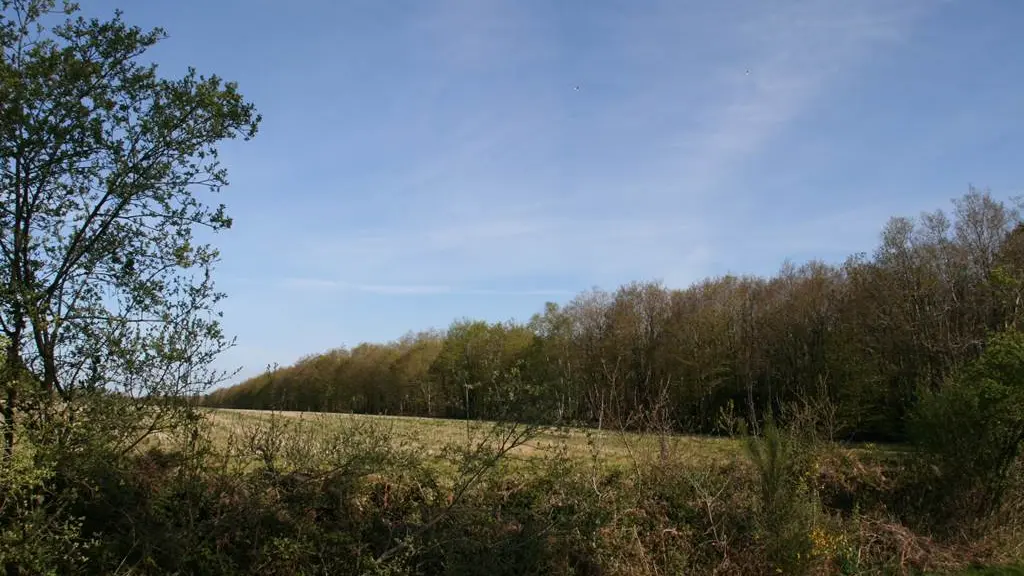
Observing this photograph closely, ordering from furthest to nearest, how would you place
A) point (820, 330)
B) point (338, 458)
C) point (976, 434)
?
point (820, 330) → point (976, 434) → point (338, 458)

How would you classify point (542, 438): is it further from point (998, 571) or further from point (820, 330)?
point (820, 330)

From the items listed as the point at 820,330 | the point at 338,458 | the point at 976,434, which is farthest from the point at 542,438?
the point at 820,330

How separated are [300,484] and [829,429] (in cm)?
1088

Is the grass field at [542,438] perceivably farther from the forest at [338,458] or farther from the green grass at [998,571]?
the green grass at [998,571]

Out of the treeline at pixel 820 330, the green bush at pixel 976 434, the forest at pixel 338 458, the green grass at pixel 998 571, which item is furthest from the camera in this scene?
the treeline at pixel 820 330

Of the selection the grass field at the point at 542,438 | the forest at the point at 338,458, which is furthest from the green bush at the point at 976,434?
the grass field at the point at 542,438

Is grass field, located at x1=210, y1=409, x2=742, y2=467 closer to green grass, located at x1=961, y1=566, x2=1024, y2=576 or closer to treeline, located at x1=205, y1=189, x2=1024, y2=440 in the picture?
green grass, located at x1=961, y1=566, x2=1024, y2=576

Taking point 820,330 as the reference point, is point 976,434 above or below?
below

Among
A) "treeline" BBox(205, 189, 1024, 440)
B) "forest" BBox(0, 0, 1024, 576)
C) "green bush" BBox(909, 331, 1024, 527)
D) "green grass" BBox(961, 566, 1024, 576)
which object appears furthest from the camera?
"treeline" BBox(205, 189, 1024, 440)

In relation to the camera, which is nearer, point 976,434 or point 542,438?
point 542,438

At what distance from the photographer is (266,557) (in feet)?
32.3

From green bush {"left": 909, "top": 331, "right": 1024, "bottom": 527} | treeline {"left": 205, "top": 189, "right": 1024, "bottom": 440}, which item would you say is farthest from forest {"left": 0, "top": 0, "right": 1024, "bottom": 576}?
treeline {"left": 205, "top": 189, "right": 1024, "bottom": 440}

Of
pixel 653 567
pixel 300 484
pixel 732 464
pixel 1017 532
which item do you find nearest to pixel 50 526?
pixel 300 484

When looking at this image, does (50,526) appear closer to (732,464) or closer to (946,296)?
(732,464)
